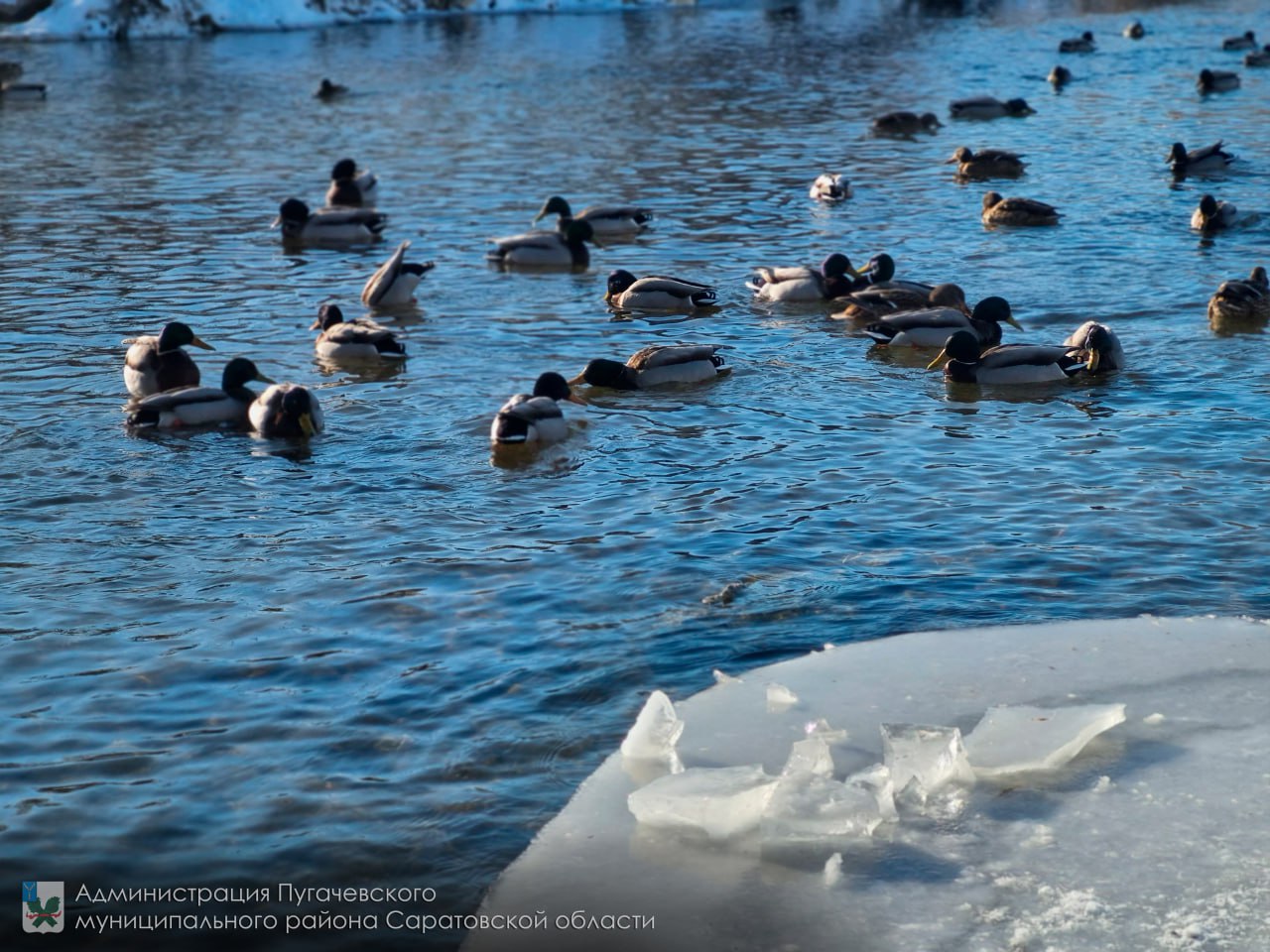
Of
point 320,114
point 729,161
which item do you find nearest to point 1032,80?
point 729,161

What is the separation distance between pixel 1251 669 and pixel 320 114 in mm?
24904

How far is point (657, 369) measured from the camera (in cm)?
1190

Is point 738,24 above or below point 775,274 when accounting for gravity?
above

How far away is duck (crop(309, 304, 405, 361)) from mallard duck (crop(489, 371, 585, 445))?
2242 mm

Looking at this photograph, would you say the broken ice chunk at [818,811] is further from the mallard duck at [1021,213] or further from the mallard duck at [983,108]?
the mallard duck at [983,108]

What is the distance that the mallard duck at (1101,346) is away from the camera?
38.3ft

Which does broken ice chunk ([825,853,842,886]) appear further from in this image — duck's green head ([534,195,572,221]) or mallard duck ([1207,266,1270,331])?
duck's green head ([534,195,572,221])

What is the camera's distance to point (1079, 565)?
8.12 metres

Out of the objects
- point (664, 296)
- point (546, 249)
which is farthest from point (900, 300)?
point (546, 249)

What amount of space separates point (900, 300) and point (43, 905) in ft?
31.6

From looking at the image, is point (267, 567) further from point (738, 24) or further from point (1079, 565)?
point (738, 24)

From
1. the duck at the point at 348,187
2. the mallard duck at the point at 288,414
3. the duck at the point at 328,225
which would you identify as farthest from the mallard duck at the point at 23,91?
the mallard duck at the point at 288,414

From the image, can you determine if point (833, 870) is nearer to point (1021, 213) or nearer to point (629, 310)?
point (629, 310)

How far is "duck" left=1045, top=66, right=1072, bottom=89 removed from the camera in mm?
30031
